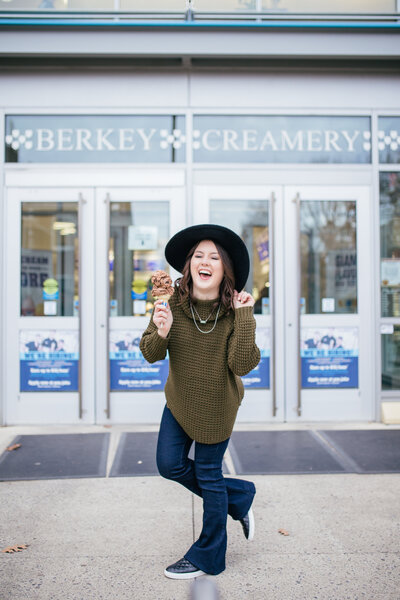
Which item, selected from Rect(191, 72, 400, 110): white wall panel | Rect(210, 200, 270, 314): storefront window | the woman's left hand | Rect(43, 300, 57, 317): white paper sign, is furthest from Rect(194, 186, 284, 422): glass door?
the woman's left hand

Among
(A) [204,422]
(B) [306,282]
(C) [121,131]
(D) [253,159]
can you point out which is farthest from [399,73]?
(A) [204,422]

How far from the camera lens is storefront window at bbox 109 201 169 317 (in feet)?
19.1

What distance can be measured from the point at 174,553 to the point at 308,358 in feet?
10.8

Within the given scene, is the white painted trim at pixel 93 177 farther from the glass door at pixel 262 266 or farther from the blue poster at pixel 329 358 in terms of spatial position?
the blue poster at pixel 329 358

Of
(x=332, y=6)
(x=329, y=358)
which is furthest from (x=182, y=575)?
(x=332, y=6)

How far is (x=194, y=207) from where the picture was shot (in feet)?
19.1

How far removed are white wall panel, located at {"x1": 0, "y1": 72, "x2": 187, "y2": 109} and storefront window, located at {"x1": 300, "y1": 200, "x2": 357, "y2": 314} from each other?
79.7 inches

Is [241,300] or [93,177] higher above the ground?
[93,177]

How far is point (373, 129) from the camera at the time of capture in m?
5.91

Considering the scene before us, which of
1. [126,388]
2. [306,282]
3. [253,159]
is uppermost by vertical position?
[253,159]

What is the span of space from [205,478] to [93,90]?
471 centimetres

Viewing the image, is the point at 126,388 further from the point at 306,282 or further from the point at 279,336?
the point at 306,282

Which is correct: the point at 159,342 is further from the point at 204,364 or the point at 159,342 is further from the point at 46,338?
the point at 46,338

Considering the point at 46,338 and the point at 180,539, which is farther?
the point at 46,338
